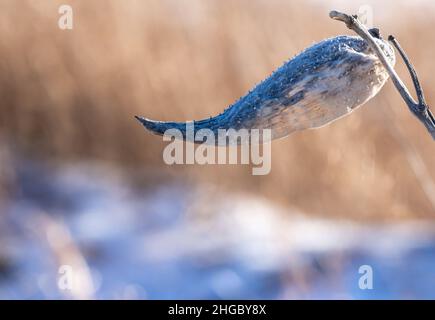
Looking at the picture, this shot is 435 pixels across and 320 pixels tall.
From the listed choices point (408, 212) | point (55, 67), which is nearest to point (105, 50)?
point (55, 67)

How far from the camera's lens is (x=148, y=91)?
2.49 metres

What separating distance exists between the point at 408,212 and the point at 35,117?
1587mm

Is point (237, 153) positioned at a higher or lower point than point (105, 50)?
lower

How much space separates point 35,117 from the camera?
2.56 m

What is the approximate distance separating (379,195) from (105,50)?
125 cm

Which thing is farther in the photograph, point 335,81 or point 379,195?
point 379,195

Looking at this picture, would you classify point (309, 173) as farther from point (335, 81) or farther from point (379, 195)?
point (335, 81)

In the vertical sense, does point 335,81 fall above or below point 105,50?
below
